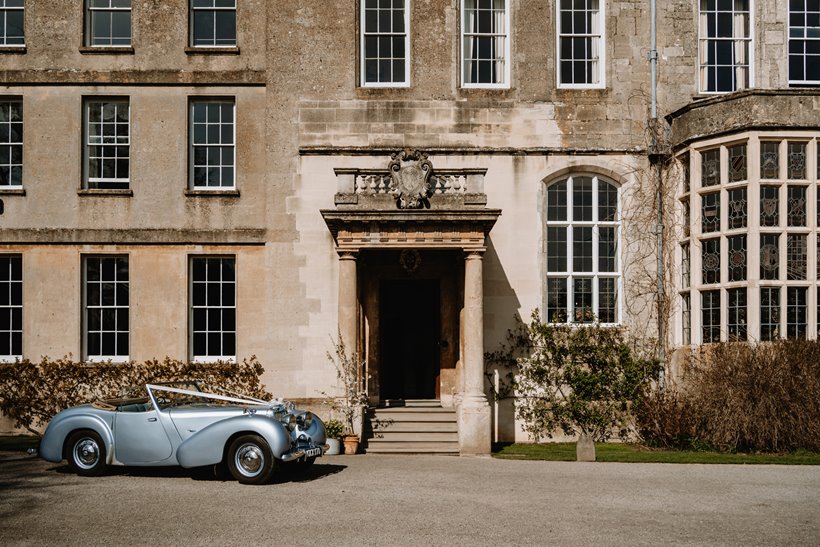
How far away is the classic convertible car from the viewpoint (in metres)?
13.9

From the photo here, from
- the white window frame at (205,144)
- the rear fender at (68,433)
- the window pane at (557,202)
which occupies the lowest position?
the rear fender at (68,433)

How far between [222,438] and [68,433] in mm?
2609

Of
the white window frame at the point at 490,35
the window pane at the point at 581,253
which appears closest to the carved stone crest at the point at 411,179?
the white window frame at the point at 490,35

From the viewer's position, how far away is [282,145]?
21.1 meters

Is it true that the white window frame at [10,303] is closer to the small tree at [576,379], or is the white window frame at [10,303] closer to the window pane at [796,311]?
the small tree at [576,379]

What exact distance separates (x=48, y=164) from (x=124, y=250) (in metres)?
2.56

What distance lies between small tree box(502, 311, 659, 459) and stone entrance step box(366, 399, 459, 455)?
1855 millimetres

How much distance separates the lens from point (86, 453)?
1472 cm

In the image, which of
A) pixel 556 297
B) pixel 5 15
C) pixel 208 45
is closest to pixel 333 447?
pixel 556 297

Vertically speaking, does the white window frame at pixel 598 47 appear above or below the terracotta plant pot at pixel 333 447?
above

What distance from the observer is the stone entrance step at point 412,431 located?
1888 centimetres

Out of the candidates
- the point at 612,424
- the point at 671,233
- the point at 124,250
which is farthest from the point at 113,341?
the point at 671,233

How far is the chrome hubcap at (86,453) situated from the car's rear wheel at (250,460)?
2251 millimetres

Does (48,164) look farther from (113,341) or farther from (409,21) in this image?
(409,21)
